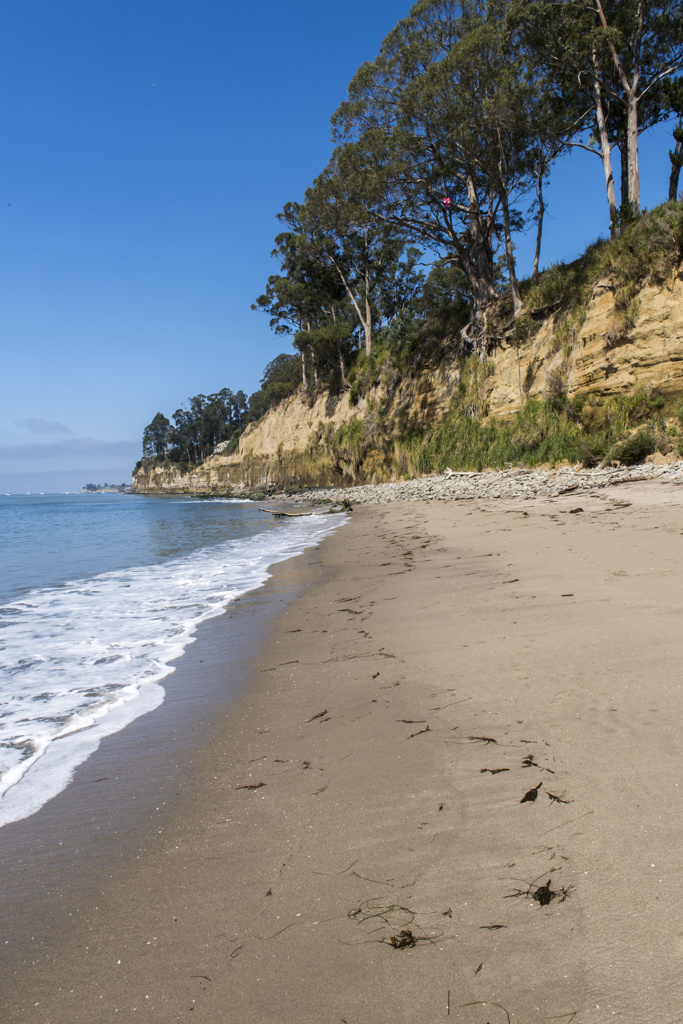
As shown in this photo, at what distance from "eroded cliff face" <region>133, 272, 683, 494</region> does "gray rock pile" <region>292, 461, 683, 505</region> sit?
8.61 ft

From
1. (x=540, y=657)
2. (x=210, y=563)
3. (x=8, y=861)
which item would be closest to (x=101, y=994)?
(x=8, y=861)

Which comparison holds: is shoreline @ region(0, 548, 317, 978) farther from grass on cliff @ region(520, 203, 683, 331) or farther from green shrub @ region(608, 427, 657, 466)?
grass on cliff @ region(520, 203, 683, 331)

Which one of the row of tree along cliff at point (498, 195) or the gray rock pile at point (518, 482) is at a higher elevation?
the row of tree along cliff at point (498, 195)

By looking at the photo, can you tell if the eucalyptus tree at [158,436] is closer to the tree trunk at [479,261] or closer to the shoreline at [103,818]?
the tree trunk at [479,261]

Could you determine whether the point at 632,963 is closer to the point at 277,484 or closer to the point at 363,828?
the point at 363,828

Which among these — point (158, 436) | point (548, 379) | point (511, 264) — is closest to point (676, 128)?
point (511, 264)

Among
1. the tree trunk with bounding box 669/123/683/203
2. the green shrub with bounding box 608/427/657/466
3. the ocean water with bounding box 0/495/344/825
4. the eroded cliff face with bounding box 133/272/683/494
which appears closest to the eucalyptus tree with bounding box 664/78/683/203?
the tree trunk with bounding box 669/123/683/203

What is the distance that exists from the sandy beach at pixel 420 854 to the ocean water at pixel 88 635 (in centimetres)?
70

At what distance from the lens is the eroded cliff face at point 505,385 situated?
1289 centimetres

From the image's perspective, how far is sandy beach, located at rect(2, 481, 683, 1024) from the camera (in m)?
1.20

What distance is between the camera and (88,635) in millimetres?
4695

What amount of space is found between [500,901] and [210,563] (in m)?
7.74

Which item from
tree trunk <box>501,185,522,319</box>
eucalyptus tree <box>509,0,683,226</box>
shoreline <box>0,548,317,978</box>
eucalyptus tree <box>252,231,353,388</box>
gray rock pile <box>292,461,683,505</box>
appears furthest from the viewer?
eucalyptus tree <box>252,231,353,388</box>

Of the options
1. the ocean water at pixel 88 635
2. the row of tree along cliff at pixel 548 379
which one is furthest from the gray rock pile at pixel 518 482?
the ocean water at pixel 88 635
